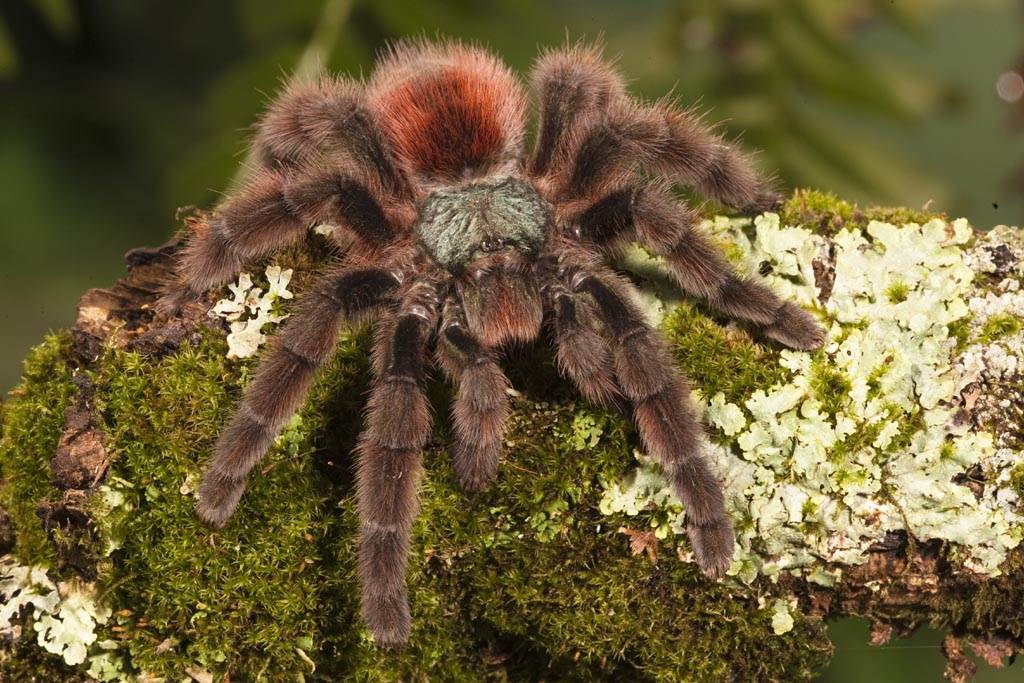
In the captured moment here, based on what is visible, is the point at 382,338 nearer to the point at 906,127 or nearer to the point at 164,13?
the point at 906,127

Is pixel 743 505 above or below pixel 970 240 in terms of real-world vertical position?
below

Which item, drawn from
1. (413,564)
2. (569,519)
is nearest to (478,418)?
(569,519)

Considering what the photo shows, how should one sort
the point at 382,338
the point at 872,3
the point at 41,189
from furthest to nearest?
the point at 41,189 → the point at 872,3 → the point at 382,338

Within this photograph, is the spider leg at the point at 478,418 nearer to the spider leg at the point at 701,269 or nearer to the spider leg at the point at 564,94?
the spider leg at the point at 701,269

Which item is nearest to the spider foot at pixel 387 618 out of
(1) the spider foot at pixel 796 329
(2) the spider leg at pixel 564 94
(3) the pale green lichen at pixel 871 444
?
(3) the pale green lichen at pixel 871 444

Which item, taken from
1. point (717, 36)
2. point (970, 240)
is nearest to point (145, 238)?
point (717, 36)

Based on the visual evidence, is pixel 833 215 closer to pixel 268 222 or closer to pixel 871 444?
pixel 871 444

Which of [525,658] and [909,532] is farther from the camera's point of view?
[525,658]
